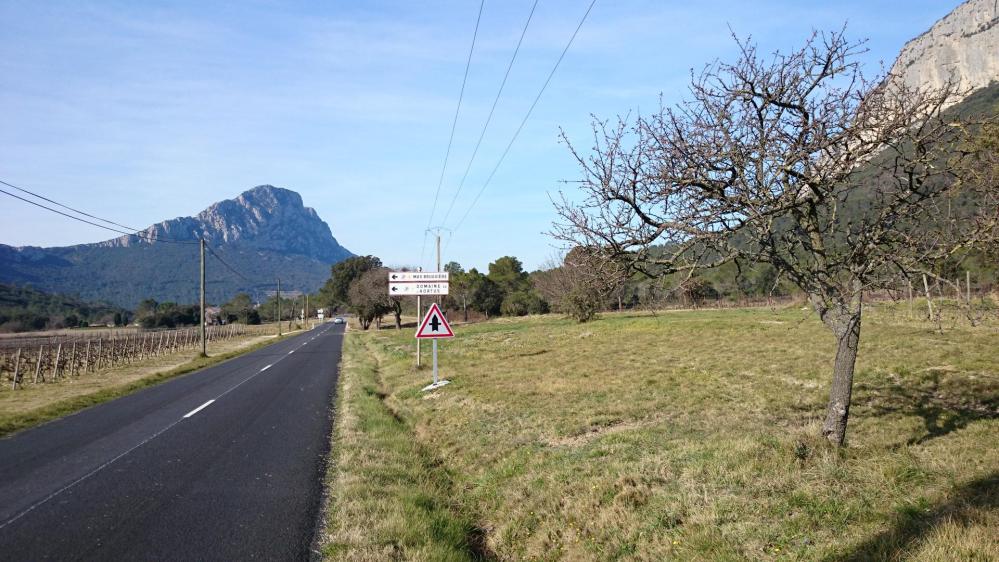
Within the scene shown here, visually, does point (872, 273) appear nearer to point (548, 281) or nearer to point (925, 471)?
point (925, 471)

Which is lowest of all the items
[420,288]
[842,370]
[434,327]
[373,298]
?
[842,370]

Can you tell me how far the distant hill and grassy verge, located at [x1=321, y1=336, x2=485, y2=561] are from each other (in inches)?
3951

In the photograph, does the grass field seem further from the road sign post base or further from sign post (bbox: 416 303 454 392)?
sign post (bbox: 416 303 454 392)

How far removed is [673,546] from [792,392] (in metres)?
8.13

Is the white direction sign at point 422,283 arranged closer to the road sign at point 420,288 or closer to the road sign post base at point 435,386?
the road sign at point 420,288

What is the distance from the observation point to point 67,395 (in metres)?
19.8

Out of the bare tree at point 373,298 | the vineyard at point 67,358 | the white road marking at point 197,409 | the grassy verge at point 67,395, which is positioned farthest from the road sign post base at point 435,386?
the bare tree at point 373,298

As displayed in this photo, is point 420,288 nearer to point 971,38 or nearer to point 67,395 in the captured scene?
point 67,395

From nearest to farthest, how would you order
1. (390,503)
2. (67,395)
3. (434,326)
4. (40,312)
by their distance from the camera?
(390,503) < (434,326) < (67,395) < (40,312)

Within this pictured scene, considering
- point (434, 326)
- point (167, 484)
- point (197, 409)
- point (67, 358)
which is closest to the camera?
point (167, 484)

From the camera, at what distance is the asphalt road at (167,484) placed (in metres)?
5.73

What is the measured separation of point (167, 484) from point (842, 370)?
8.62 meters

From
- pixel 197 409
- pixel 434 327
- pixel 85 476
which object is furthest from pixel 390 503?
pixel 434 327

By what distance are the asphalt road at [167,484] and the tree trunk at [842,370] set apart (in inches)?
243
